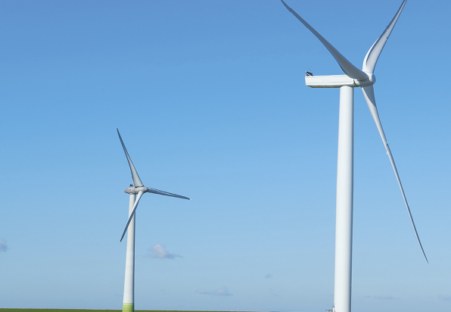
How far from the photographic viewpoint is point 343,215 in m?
35.6

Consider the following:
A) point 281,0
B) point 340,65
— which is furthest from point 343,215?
point 281,0

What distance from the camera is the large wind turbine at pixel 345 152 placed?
35.0 metres

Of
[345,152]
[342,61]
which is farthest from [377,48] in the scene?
[345,152]

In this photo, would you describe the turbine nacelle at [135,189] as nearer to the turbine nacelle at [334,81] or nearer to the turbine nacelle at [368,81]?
the turbine nacelle at [334,81]

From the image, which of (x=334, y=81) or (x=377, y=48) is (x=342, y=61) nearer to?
(x=334, y=81)

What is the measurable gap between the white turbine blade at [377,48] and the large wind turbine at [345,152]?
0.25 ft

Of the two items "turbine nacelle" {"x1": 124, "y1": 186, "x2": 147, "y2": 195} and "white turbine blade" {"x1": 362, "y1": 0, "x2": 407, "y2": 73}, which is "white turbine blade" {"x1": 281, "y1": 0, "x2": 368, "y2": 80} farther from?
"turbine nacelle" {"x1": 124, "y1": 186, "x2": 147, "y2": 195}

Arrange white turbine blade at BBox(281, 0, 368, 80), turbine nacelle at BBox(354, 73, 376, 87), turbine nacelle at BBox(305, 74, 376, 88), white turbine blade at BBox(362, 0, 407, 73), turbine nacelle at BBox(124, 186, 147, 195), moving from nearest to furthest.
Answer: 1. white turbine blade at BBox(281, 0, 368, 80)
2. turbine nacelle at BBox(305, 74, 376, 88)
3. turbine nacelle at BBox(354, 73, 376, 87)
4. white turbine blade at BBox(362, 0, 407, 73)
5. turbine nacelle at BBox(124, 186, 147, 195)

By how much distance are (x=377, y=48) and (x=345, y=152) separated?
940 centimetres

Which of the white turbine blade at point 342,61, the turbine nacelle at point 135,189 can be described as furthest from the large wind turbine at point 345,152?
the turbine nacelle at point 135,189

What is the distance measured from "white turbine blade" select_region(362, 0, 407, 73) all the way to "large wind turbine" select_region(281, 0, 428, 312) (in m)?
0.08

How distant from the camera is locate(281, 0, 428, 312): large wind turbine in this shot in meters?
35.0

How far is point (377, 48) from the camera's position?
41875mm

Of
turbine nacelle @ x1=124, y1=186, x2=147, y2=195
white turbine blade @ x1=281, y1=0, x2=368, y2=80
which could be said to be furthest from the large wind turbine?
turbine nacelle @ x1=124, y1=186, x2=147, y2=195
